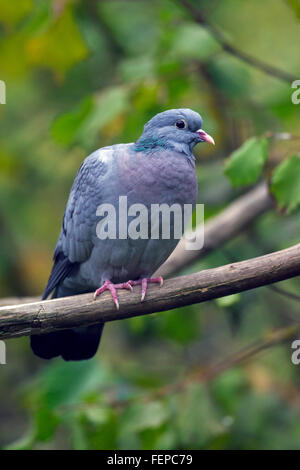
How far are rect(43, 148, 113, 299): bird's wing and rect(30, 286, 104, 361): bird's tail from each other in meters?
0.27

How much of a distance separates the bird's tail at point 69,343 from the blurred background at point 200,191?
0.35 m

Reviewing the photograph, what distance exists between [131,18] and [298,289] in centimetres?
286

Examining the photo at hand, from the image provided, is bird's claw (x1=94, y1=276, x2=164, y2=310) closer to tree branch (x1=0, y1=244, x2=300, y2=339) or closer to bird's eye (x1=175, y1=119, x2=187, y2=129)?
tree branch (x1=0, y1=244, x2=300, y2=339)

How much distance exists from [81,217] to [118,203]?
365 millimetres

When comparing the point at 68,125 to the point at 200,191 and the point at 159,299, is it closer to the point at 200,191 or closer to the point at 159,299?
the point at 200,191

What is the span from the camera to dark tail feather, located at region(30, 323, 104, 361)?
14.0 ft

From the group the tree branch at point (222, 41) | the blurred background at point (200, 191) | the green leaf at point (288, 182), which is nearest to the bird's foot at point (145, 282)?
the blurred background at point (200, 191)

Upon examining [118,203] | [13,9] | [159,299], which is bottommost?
[159,299]

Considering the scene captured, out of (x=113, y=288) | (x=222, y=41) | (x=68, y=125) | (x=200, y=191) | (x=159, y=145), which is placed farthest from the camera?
(x=200, y=191)

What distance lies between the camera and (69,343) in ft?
14.3

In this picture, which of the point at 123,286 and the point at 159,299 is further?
the point at 123,286

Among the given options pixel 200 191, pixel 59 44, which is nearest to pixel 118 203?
pixel 59 44

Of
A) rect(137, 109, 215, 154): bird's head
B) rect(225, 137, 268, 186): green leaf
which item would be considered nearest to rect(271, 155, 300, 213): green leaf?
rect(225, 137, 268, 186): green leaf

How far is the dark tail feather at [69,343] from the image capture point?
14.0 feet
